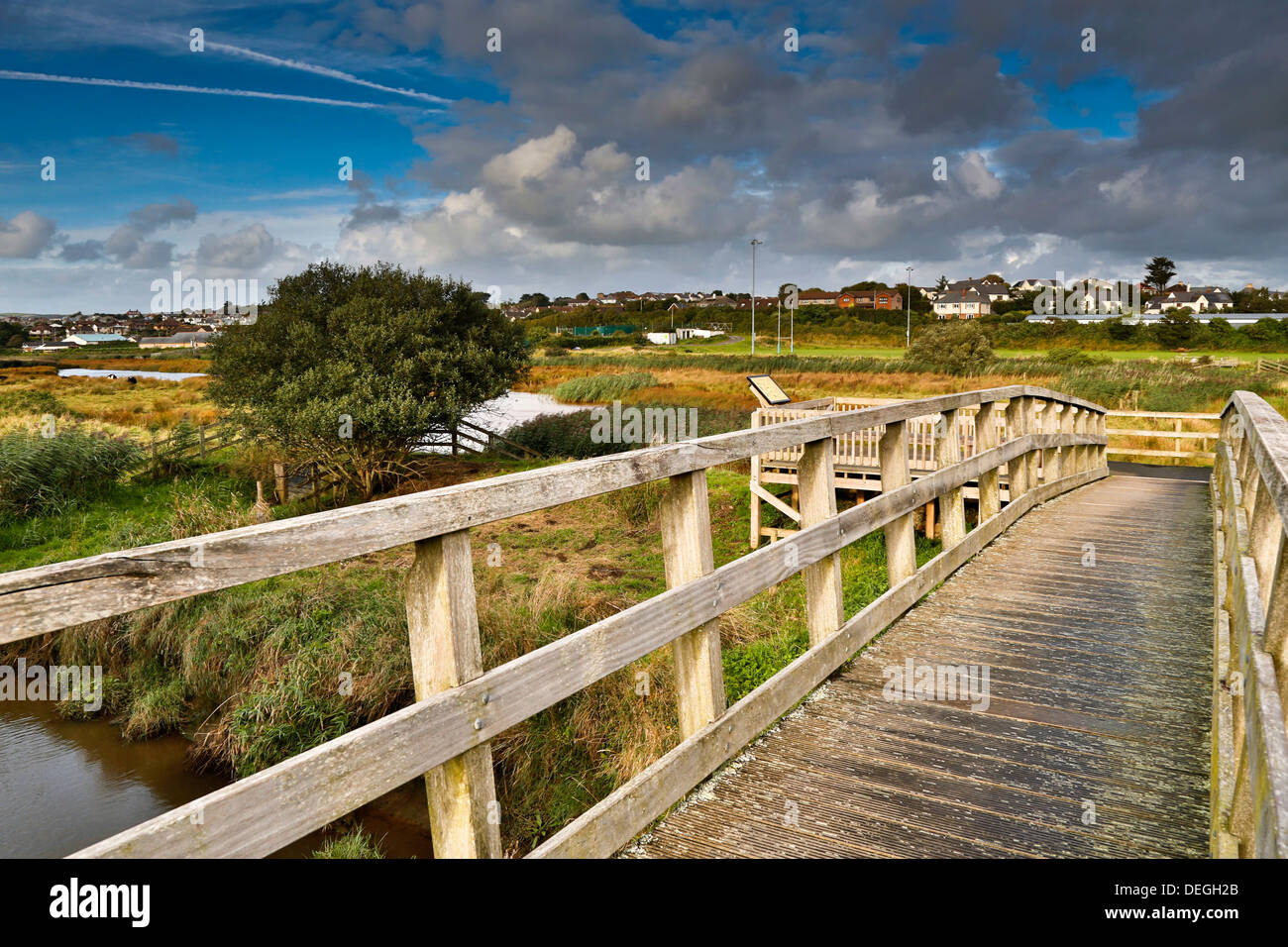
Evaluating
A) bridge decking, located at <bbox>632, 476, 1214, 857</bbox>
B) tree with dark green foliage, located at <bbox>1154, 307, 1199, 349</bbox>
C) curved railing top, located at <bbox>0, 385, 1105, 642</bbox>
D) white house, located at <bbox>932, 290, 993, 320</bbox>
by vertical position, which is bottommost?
bridge decking, located at <bbox>632, 476, 1214, 857</bbox>

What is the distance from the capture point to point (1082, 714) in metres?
3.86

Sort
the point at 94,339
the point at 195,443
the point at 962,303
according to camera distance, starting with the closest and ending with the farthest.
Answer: the point at 195,443 < the point at 962,303 < the point at 94,339

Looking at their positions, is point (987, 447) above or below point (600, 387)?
below

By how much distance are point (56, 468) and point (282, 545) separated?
18.9m

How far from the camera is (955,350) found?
45.3m

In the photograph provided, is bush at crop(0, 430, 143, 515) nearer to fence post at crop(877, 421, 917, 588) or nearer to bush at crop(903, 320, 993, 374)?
fence post at crop(877, 421, 917, 588)

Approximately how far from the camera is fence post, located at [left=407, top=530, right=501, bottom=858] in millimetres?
2045

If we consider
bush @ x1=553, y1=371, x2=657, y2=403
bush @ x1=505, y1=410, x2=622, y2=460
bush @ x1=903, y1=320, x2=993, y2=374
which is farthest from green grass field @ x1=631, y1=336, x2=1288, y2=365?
bush @ x1=505, y1=410, x2=622, y2=460

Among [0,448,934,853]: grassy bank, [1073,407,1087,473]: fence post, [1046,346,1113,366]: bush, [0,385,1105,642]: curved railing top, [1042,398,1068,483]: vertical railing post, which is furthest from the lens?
[1046,346,1113,366]: bush

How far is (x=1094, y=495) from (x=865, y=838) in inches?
368

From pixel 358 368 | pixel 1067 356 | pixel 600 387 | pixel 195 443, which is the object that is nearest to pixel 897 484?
pixel 358 368

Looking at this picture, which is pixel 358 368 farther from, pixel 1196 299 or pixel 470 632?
pixel 1196 299

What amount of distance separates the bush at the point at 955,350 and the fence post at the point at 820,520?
4317 cm
